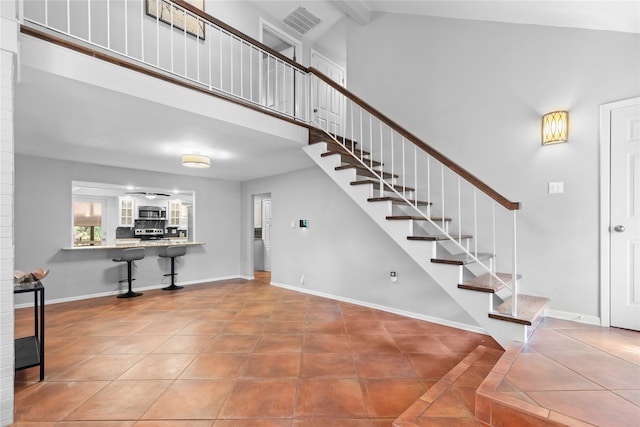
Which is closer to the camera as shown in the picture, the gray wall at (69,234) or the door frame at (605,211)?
the door frame at (605,211)

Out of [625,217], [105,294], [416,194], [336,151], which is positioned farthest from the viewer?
[105,294]

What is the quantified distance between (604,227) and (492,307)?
54.7 inches

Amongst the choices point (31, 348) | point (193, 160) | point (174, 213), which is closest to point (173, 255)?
point (193, 160)

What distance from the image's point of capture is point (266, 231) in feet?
26.8

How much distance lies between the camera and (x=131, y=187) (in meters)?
5.41

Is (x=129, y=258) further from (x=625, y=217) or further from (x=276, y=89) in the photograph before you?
(x=625, y=217)

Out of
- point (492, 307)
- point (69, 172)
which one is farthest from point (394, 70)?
point (69, 172)

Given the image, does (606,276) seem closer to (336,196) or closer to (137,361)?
(336,196)

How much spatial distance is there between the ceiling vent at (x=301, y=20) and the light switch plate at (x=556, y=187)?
5.01 meters

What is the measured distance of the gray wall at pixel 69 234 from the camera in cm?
435

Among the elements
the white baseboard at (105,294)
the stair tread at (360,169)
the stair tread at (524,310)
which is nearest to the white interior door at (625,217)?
the stair tread at (524,310)

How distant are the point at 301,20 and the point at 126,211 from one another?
7422mm

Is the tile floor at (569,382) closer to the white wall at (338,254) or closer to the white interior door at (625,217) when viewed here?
the white interior door at (625,217)

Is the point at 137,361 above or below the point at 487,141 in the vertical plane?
below
